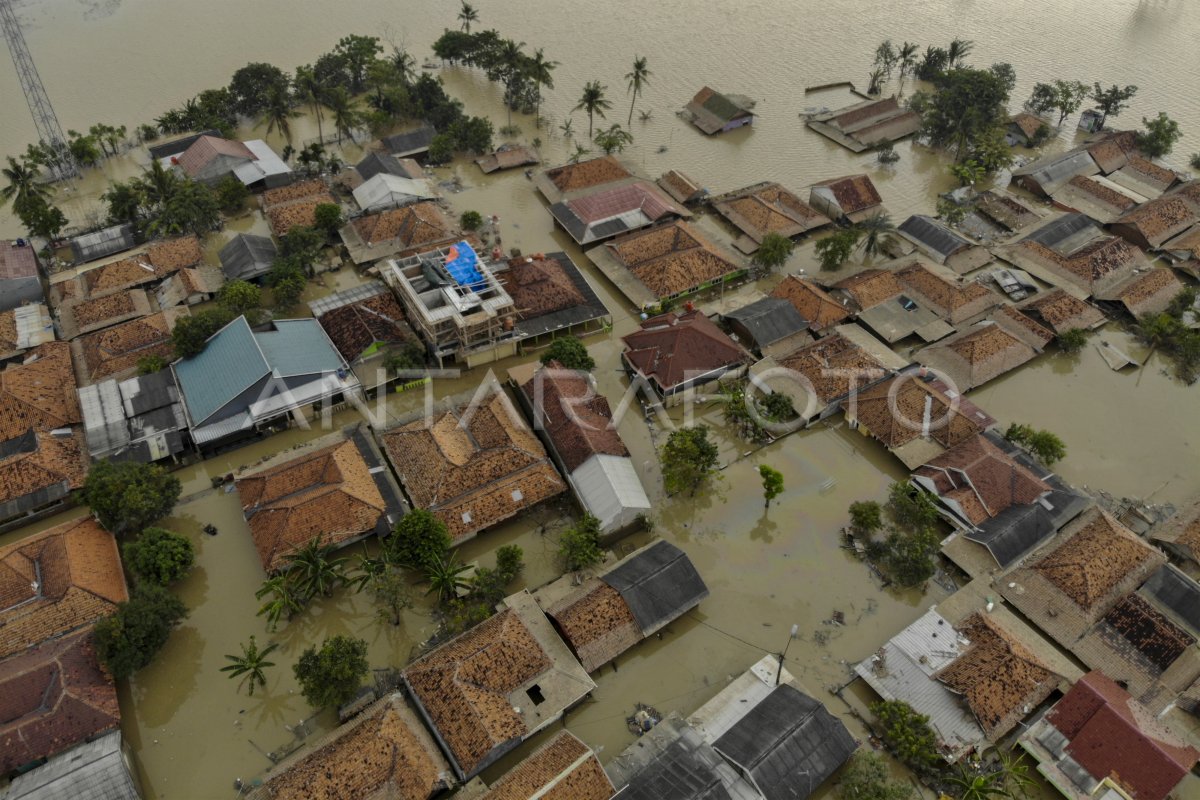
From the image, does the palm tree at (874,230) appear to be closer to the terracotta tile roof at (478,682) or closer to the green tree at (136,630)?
the terracotta tile roof at (478,682)

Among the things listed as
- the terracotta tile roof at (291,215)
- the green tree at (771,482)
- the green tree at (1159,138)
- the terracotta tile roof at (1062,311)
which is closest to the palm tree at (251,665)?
the green tree at (771,482)

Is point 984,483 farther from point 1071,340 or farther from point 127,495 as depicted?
point 127,495

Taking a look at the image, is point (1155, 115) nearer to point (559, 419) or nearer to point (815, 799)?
point (559, 419)

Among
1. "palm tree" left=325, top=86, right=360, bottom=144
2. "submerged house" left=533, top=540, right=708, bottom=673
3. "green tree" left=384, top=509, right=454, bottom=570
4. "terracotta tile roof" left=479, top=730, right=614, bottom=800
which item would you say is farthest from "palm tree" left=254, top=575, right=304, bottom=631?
"palm tree" left=325, top=86, right=360, bottom=144

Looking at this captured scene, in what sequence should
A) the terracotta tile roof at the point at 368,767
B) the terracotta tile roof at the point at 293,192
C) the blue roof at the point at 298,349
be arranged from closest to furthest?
the terracotta tile roof at the point at 368,767, the blue roof at the point at 298,349, the terracotta tile roof at the point at 293,192

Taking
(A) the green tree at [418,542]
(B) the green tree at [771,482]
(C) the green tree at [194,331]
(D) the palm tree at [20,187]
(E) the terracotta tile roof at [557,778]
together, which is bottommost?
(E) the terracotta tile roof at [557,778]

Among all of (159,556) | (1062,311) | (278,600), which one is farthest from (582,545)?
(1062,311)
